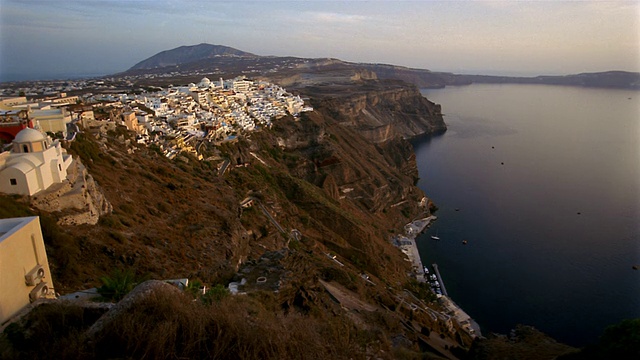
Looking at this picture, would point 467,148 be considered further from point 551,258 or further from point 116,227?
point 116,227

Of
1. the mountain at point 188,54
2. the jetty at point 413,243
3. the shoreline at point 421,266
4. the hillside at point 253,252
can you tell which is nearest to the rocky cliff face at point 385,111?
the hillside at point 253,252

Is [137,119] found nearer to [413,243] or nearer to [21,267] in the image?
[413,243]

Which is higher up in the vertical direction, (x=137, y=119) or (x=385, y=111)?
(x=137, y=119)

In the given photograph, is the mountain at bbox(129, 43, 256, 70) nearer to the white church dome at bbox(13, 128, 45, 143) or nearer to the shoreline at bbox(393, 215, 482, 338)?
the shoreline at bbox(393, 215, 482, 338)

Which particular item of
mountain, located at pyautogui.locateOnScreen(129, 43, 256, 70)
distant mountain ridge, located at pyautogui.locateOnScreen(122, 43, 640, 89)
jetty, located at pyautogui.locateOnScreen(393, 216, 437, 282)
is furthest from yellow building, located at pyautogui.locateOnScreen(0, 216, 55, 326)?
mountain, located at pyautogui.locateOnScreen(129, 43, 256, 70)

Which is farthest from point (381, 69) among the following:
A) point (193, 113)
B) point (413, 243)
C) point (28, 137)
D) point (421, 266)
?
point (28, 137)

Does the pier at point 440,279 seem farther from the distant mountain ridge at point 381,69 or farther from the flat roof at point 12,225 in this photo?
the distant mountain ridge at point 381,69

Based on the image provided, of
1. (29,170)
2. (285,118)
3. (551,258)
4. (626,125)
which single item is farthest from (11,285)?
(626,125)
